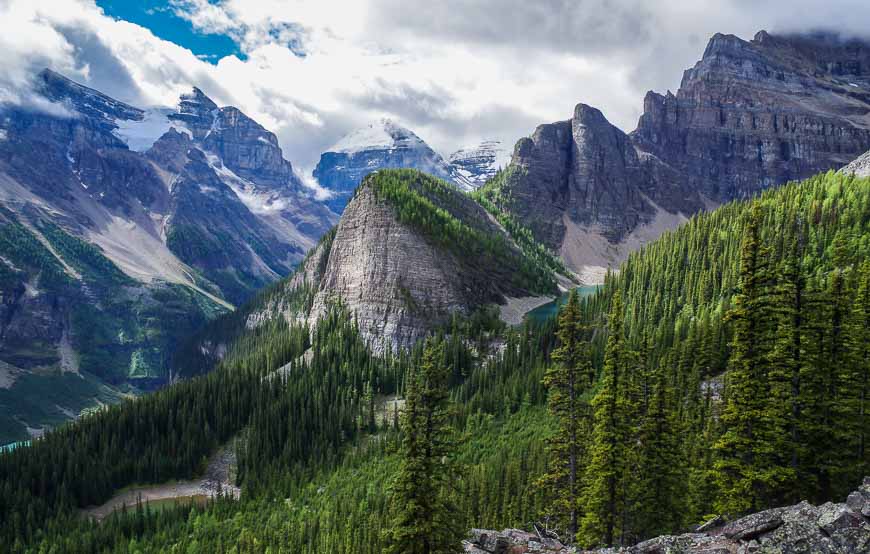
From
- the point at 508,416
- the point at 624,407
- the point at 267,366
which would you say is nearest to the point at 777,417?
the point at 624,407

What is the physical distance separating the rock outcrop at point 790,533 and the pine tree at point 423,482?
818cm

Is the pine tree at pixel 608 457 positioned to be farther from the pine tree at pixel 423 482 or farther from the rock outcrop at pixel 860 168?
the rock outcrop at pixel 860 168

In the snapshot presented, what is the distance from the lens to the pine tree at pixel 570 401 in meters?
36.9

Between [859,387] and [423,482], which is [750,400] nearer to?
[859,387]

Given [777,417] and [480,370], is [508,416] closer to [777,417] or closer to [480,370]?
[480,370]

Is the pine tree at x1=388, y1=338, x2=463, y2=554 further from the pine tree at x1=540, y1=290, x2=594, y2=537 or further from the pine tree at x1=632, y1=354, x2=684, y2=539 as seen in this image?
the pine tree at x1=632, y1=354, x2=684, y2=539

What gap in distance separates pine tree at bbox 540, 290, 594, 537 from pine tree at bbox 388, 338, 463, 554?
8.01 metres

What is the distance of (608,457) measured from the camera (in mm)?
35281

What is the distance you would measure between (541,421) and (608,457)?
6831cm

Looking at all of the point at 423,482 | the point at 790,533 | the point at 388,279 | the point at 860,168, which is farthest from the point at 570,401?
the point at 860,168

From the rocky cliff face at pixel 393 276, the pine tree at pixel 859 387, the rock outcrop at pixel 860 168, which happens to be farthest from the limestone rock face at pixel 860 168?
the pine tree at pixel 859 387

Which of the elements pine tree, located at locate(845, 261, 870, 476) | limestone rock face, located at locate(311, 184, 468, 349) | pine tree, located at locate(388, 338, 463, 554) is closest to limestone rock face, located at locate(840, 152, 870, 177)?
limestone rock face, located at locate(311, 184, 468, 349)

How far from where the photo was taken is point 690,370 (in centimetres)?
8806

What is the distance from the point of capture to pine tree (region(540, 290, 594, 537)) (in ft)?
121
